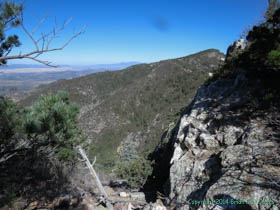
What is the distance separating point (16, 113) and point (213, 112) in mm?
6255

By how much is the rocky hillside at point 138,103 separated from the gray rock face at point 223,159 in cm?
2541

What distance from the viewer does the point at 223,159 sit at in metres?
3.64

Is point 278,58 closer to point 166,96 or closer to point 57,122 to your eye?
point 57,122

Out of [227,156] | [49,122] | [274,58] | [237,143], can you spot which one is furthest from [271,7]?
[49,122]

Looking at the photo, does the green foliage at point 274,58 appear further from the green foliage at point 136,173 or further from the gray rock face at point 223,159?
the green foliage at point 136,173

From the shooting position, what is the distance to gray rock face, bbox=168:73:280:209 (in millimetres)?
2560

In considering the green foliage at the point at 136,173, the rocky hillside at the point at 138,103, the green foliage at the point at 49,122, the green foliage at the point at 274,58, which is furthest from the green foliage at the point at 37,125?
the rocky hillside at the point at 138,103

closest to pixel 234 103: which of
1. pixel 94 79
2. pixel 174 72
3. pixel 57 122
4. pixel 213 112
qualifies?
pixel 213 112

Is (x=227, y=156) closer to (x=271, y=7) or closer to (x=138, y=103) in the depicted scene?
(x=271, y=7)

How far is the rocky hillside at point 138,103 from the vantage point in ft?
121

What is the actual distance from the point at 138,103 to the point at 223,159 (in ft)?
154

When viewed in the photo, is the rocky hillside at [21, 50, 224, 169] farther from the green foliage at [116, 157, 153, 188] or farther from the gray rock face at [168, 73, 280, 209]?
the gray rock face at [168, 73, 280, 209]

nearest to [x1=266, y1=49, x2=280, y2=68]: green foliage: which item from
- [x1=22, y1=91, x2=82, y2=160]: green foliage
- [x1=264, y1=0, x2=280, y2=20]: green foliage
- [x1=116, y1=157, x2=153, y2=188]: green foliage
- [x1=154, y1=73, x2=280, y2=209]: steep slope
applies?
[x1=154, y1=73, x2=280, y2=209]: steep slope

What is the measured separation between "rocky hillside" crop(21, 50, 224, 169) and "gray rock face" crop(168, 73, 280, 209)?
25.4m
